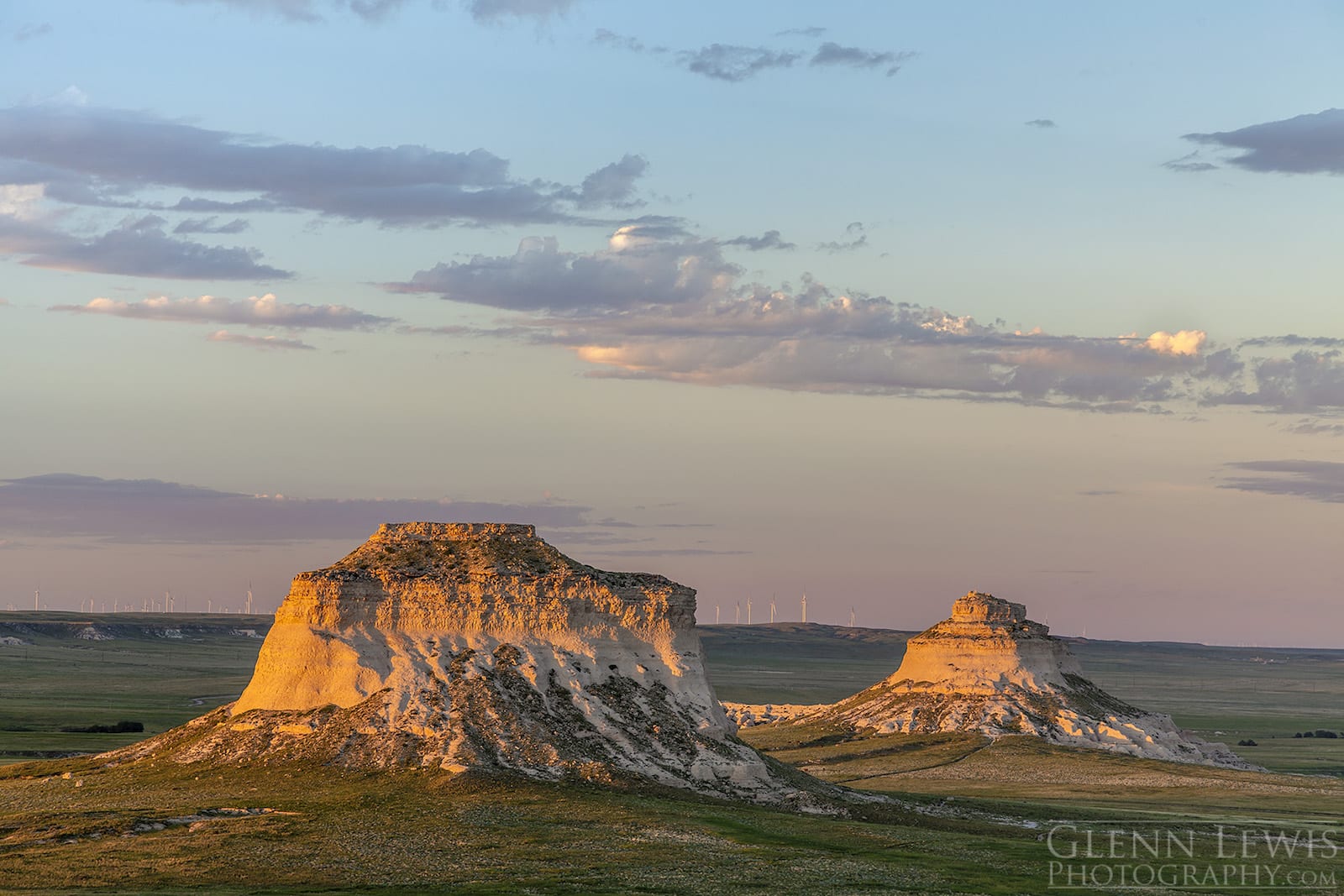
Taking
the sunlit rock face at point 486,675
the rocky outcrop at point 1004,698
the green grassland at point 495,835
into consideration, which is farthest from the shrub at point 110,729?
the rocky outcrop at point 1004,698

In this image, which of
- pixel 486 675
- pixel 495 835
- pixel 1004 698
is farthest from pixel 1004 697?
pixel 495 835

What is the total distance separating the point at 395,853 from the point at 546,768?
1455cm

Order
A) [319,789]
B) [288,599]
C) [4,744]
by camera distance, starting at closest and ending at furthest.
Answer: [319,789]
[288,599]
[4,744]

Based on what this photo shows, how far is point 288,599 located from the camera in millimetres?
80562

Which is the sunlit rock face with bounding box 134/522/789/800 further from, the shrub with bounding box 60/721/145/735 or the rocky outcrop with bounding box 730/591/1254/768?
the rocky outcrop with bounding box 730/591/1254/768

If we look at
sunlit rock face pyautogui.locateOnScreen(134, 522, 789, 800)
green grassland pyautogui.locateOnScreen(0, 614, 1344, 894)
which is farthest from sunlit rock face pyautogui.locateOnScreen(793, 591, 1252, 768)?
sunlit rock face pyautogui.locateOnScreen(134, 522, 789, 800)

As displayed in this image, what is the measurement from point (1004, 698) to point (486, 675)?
64.0 meters

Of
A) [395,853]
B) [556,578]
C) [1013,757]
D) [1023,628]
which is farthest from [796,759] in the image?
[395,853]

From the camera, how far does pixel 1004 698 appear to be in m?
131

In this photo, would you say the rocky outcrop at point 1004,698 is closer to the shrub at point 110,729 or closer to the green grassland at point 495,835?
the green grassland at point 495,835

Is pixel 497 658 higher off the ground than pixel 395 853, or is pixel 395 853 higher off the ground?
pixel 497 658

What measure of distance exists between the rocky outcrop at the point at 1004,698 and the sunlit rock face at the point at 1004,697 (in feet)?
0.21

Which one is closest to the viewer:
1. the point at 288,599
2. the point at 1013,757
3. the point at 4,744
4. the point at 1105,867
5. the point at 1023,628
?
the point at 1105,867

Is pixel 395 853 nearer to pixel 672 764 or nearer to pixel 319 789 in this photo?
pixel 319 789
